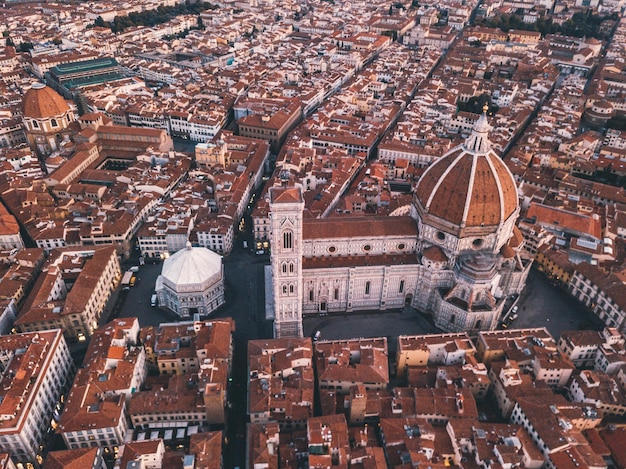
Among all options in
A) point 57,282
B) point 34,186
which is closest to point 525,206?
point 57,282

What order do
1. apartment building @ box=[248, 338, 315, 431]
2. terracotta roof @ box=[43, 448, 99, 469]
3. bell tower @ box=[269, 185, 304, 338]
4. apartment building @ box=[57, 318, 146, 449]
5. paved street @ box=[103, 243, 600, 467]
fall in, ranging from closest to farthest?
terracotta roof @ box=[43, 448, 99, 469] → apartment building @ box=[57, 318, 146, 449] → apartment building @ box=[248, 338, 315, 431] → bell tower @ box=[269, 185, 304, 338] → paved street @ box=[103, 243, 600, 467]

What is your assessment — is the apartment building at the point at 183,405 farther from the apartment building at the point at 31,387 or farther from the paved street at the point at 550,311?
the paved street at the point at 550,311

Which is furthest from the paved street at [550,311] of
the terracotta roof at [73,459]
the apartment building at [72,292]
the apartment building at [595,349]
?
the apartment building at [72,292]

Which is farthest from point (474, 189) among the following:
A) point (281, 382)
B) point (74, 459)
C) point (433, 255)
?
point (74, 459)

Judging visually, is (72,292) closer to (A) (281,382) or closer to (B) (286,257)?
(B) (286,257)

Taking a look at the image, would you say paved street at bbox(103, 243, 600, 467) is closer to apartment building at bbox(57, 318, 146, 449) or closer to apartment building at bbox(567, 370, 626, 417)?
apartment building at bbox(57, 318, 146, 449)

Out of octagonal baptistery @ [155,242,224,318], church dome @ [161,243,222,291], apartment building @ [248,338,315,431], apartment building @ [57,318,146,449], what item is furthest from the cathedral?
apartment building @ [57,318,146,449]

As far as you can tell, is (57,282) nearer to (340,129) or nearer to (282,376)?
(282,376)
